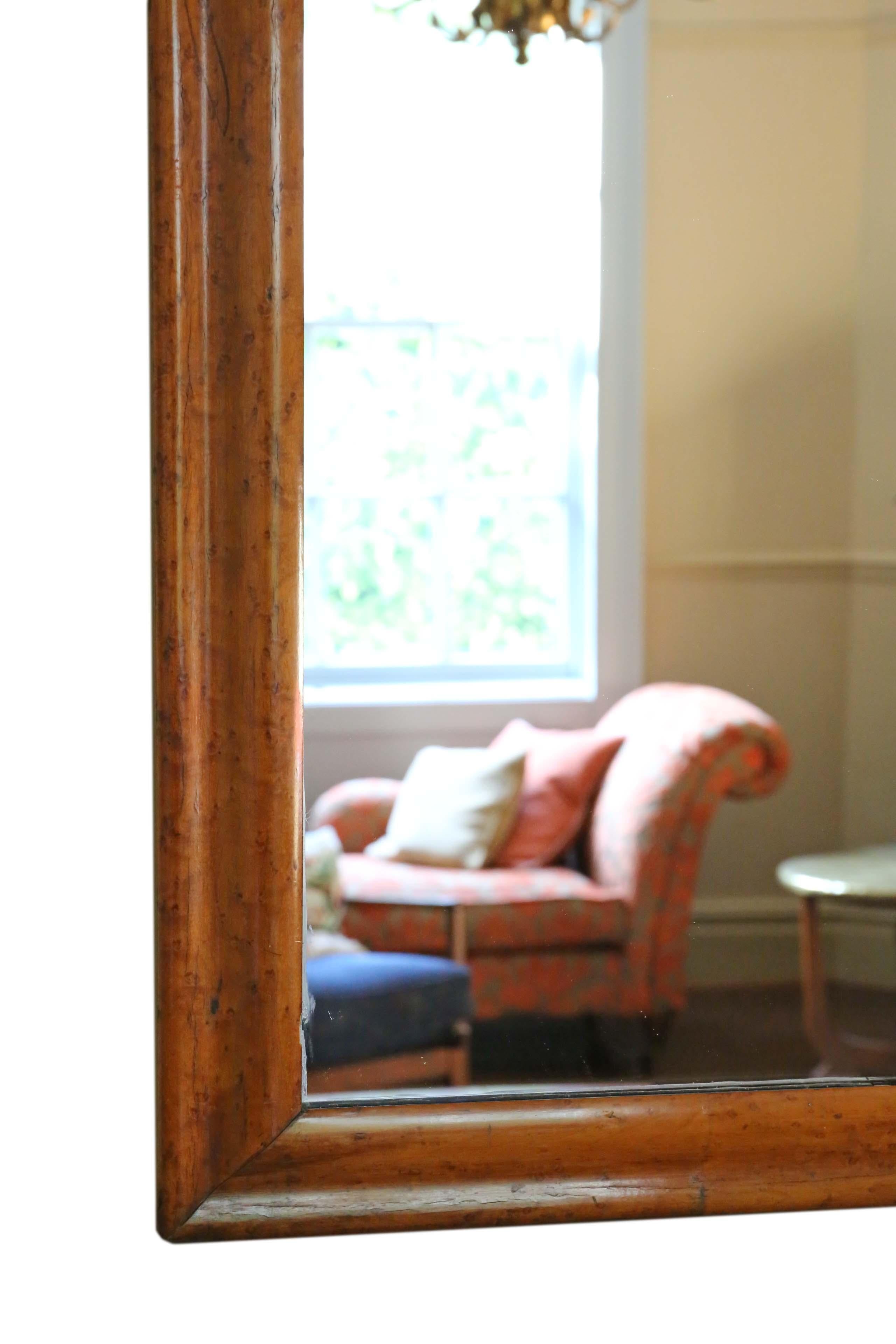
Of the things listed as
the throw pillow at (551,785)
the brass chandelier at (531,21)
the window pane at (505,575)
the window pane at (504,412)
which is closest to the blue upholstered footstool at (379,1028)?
the throw pillow at (551,785)

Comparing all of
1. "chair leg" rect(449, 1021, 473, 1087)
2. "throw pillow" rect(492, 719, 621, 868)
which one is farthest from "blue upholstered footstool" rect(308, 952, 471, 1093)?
"throw pillow" rect(492, 719, 621, 868)

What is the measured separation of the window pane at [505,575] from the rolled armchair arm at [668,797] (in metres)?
0.08

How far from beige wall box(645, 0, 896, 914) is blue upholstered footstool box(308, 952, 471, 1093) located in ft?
0.65

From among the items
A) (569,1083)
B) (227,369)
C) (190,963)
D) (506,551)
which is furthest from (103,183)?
(569,1083)

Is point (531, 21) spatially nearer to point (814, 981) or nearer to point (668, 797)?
point (668, 797)

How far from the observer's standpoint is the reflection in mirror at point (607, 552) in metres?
0.75

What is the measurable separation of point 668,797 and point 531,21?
1.69 feet

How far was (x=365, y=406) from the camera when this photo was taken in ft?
2.50

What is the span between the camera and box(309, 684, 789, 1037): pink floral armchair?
0.75m

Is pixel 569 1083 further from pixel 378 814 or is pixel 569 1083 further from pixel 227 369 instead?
pixel 227 369

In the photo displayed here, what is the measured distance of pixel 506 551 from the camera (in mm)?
812

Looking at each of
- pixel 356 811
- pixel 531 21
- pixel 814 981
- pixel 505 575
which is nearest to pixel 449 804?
pixel 356 811

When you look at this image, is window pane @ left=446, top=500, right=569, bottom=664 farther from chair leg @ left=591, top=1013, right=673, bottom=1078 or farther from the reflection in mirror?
chair leg @ left=591, top=1013, right=673, bottom=1078

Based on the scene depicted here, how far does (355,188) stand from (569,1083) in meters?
0.57
